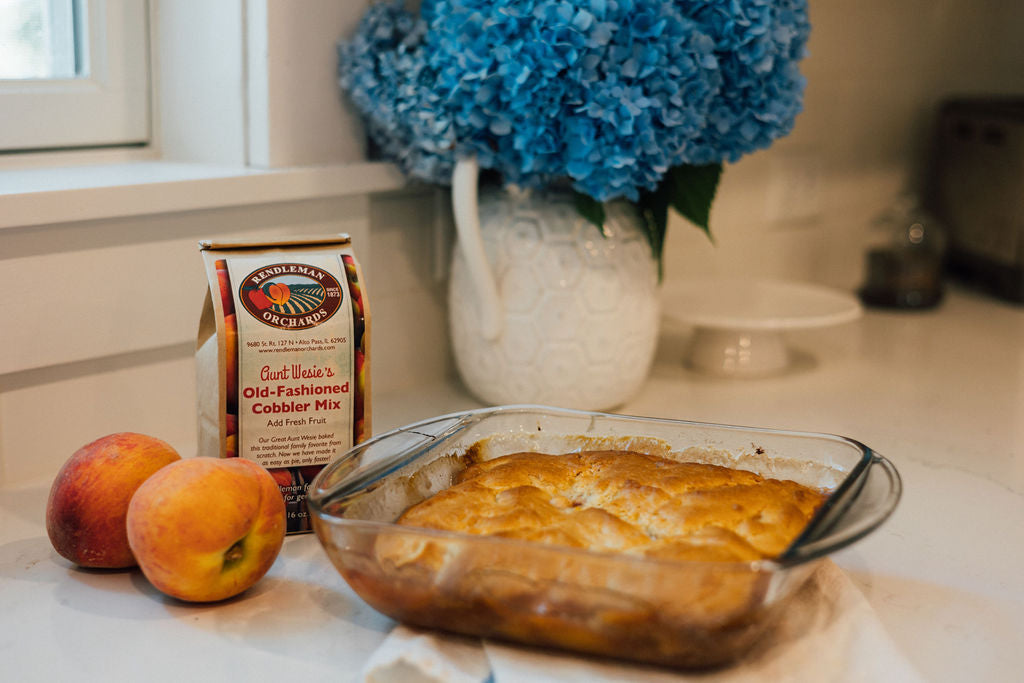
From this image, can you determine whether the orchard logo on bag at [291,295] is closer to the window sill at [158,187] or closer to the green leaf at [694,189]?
the window sill at [158,187]

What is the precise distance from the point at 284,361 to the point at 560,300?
0.34m

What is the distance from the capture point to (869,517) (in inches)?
21.5

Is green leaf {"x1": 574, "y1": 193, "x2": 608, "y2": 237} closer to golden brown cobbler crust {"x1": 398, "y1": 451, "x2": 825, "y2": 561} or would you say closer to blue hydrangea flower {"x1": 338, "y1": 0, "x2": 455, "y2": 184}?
blue hydrangea flower {"x1": 338, "y1": 0, "x2": 455, "y2": 184}

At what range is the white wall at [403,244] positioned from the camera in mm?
806

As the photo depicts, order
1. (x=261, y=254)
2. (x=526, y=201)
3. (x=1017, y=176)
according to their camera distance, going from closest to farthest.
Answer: (x=261, y=254) < (x=526, y=201) < (x=1017, y=176)

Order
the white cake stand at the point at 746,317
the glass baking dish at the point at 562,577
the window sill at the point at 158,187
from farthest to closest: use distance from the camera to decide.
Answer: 1. the white cake stand at the point at 746,317
2. the window sill at the point at 158,187
3. the glass baking dish at the point at 562,577

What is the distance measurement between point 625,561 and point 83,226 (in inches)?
21.6

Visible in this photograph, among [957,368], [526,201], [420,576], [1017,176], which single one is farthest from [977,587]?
[1017,176]

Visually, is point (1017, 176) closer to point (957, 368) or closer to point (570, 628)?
point (957, 368)

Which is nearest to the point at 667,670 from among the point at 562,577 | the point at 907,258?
the point at 562,577

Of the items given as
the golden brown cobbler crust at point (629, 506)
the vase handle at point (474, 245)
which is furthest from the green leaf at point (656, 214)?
the golden brown cobbler crust at point (629, 506)

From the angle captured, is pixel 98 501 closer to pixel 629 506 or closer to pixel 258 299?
pixel 258 299

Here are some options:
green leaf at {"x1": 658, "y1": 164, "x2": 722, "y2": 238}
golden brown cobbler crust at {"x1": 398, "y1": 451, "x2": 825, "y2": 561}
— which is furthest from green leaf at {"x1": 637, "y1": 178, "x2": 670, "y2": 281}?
golden brown cobbler crust at {"x1": 398, "y1": 451, "x2": 825, "y2": 561}

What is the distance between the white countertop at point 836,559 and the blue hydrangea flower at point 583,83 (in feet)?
0.93
